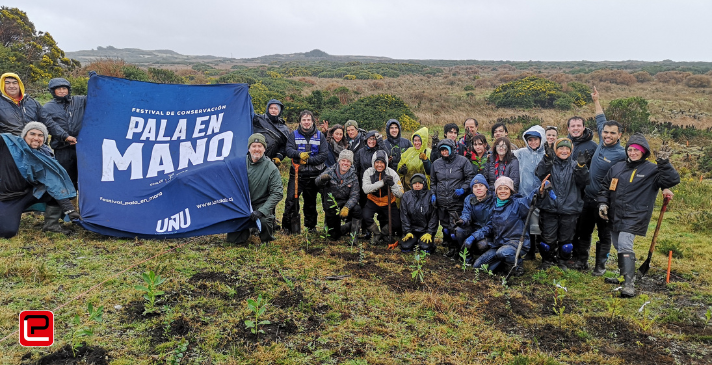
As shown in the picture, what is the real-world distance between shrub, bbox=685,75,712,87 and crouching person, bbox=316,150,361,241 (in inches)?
1361

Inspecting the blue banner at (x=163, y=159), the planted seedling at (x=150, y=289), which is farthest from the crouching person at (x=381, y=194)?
the planted seedling at (x=150, y=289)

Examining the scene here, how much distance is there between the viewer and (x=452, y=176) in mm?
6297

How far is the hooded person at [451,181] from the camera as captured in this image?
6.29 meters

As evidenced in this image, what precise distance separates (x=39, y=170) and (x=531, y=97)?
76.3 ft

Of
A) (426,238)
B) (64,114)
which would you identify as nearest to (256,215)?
(426,238)

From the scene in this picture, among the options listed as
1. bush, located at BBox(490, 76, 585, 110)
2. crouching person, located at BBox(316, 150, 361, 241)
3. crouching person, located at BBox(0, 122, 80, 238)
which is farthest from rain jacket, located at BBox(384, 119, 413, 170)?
bush, located at BBox(490, 76, 585, 110)

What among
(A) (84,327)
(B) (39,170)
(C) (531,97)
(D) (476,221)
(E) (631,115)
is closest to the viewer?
(A) (84,327)

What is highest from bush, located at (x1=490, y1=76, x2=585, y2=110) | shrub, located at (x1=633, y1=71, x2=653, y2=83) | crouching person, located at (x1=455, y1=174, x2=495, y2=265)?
shrub, located at (x1=633, y1=71, x2=653, y2=83)

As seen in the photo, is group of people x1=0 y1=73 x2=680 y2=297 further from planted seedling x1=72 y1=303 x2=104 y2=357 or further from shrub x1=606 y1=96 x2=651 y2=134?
shrub x1=606 y1=96 x2=651 y2=134

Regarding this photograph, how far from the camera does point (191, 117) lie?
21.7ft

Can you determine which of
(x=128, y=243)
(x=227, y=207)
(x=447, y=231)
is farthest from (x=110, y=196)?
(x=447, y=231)

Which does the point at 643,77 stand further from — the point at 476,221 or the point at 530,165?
the point at 476,221

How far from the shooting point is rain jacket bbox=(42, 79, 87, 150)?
6496 millimetres

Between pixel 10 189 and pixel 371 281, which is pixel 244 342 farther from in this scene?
pixel 10 189
